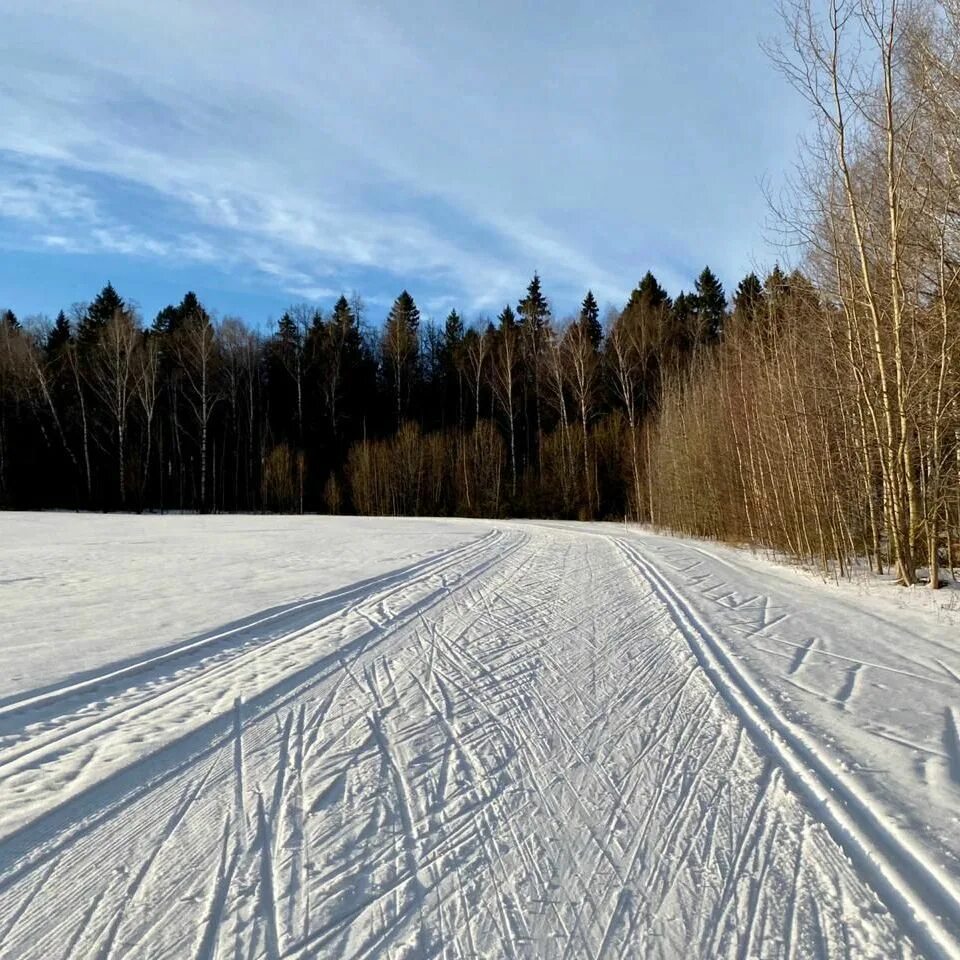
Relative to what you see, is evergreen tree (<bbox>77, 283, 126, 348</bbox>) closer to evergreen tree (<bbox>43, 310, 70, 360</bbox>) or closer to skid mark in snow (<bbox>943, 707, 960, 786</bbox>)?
evergreen tree (<bbox>43, 310, 70, 360</bbox>)

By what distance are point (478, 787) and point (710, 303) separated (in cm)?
5286

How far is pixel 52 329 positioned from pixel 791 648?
64.1 meters

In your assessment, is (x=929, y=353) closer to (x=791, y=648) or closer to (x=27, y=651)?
(x=791, y=648)

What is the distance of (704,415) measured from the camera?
24141 millimetres

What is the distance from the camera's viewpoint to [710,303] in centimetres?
→ 5119

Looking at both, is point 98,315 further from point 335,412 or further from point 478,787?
point 478,787

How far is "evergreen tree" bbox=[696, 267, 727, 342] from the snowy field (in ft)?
147

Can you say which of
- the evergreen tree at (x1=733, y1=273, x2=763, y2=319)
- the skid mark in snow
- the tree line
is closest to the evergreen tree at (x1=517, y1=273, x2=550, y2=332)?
the tree line

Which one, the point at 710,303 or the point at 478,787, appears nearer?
the point at 478,787

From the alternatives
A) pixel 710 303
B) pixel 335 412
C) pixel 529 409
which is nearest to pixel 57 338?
pixel 335 412

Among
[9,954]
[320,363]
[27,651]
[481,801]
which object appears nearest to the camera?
[9,954]

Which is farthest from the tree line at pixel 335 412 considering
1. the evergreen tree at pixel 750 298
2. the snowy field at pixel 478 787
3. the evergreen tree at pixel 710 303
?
the snowy field at pixel 478 787

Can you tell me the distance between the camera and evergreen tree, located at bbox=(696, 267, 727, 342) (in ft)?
162

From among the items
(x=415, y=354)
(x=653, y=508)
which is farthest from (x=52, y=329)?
(x=653, y=508)
